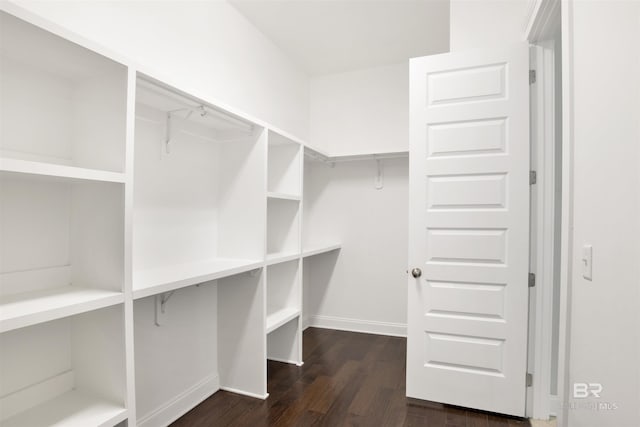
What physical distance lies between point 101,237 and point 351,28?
2608mm

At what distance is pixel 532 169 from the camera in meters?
2.04

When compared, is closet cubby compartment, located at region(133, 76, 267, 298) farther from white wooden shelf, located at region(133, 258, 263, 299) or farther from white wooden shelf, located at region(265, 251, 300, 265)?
white wooden shelf, located at region(265, 251, 300, 265)

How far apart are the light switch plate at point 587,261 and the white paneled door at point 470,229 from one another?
0.93 metres

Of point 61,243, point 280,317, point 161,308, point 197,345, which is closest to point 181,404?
Result: point 197,345

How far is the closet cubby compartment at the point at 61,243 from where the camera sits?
49.2 inches

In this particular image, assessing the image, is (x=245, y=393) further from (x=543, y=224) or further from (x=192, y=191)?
(x=543, y=224)

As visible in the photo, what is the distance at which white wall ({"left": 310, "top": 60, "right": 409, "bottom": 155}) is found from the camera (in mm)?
3643

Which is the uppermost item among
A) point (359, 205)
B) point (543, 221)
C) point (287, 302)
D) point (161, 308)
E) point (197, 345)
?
point (359, 205)

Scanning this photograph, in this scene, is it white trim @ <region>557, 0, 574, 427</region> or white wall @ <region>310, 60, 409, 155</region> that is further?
white wall @ <region>310, 60, 409, 155</region>

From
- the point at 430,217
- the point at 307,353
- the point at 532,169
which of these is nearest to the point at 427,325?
the point at 430,217

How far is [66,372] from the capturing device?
1414mm

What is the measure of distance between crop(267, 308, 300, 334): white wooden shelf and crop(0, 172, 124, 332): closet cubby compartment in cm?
130

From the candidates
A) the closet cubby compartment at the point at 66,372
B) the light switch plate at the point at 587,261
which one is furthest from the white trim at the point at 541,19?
the closet cubby compartment at the point at 66,372

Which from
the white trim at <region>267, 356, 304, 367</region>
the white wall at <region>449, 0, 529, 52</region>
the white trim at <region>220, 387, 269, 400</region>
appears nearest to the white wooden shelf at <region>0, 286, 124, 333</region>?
the white trim at <region>220, 387, 269, 400</region>
